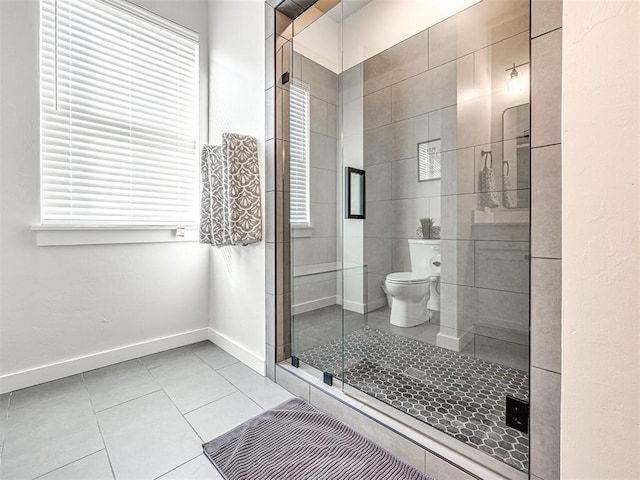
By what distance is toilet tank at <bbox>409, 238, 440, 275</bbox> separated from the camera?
208cm

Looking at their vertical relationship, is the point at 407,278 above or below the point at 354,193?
below

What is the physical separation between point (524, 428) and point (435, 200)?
1425 mm

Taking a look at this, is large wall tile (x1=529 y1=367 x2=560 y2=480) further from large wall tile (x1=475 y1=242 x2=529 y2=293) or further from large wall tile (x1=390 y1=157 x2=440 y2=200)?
large wall tile (x1=390 y1=157 x2=440 y2=200)

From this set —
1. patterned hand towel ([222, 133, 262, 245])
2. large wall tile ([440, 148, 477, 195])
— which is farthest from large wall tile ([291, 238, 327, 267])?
large wall tile ([440, 148, 477, 195])

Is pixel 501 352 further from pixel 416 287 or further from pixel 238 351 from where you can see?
pixel 238 351

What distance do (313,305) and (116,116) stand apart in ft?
6.02

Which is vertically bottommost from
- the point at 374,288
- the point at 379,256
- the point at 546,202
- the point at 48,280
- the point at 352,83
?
the point at 374,288

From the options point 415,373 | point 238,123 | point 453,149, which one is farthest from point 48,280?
point 453,149

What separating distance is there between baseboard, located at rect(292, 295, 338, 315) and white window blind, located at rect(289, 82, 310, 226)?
1.68 ft

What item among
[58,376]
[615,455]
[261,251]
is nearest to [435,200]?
[261,251]

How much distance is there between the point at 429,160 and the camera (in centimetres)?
212

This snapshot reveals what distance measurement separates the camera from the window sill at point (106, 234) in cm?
172

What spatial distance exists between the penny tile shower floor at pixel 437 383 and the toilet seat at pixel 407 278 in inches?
15.0

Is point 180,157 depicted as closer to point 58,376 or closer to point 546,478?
point 58,376
